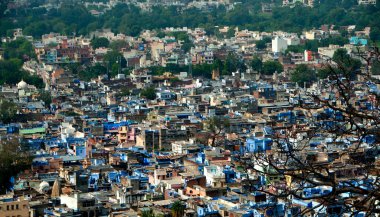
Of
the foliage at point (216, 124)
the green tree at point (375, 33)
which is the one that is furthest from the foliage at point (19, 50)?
the foliage at point (216, 124)

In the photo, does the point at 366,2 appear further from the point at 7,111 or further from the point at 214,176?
the point at 214,176

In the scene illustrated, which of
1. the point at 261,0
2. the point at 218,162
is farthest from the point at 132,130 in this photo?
the point at 261,0

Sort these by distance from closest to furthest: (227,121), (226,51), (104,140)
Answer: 1. (104,140)
2. (227,121)
3. (226,51)

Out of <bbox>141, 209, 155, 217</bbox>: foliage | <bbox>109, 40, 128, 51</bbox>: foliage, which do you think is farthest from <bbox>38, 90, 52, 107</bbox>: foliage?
<bbox>141, 209, 155, 217</bbox>: foliage

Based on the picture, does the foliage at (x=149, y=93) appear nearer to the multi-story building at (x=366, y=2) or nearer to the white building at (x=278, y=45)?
the white building at (x=278, y=45)

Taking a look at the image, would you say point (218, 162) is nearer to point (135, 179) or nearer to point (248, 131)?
point (135, 179)

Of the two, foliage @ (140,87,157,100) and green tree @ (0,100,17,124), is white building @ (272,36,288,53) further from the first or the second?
green tree @ (0,100,17,124)
